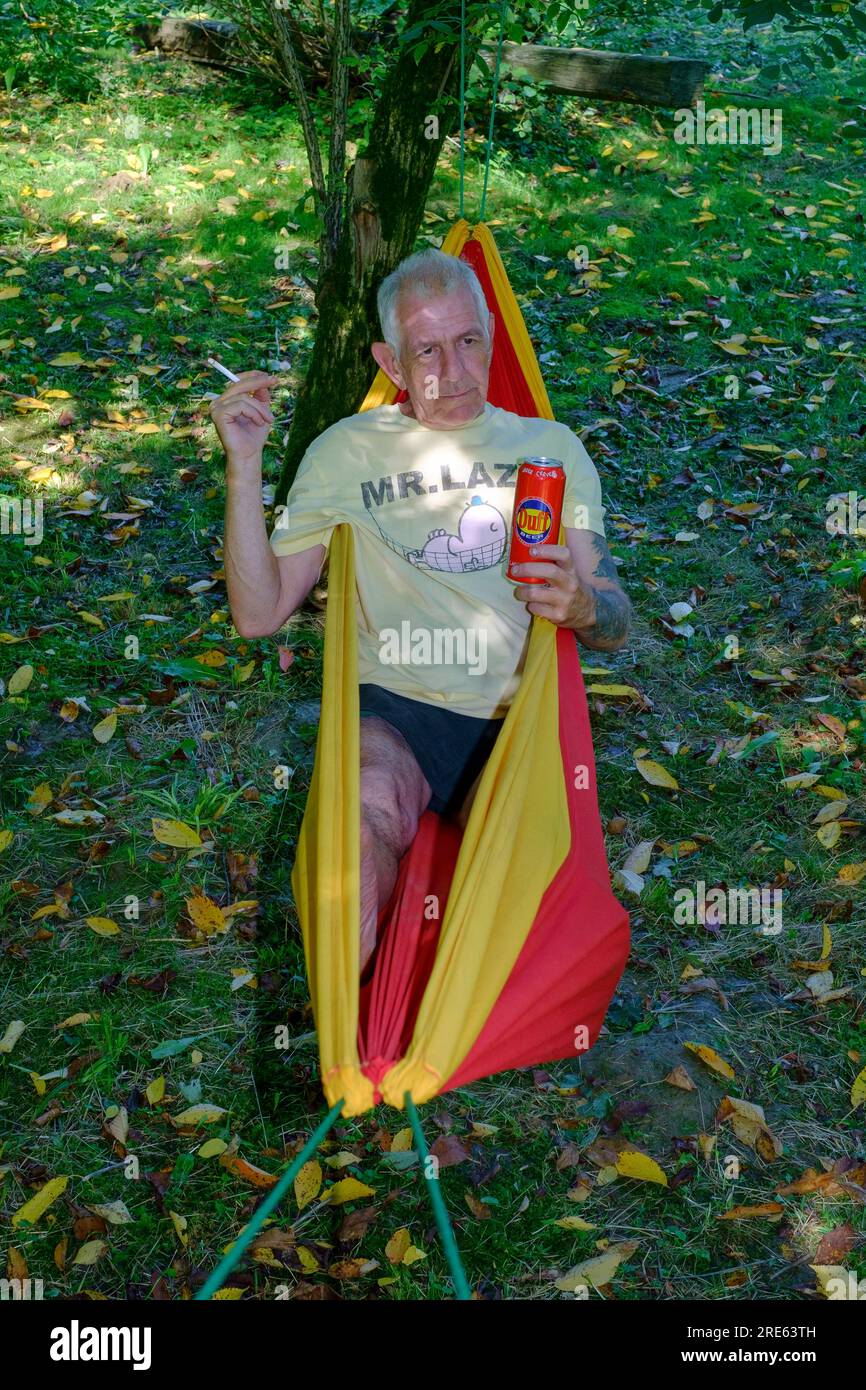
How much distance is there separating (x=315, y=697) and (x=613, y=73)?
12.2 feet

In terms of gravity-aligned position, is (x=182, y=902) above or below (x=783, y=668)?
below

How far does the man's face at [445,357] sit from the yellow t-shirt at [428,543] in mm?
38

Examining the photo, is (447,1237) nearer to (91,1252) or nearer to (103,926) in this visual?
(91,1252)

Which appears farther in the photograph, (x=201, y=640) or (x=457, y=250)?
(x=201, y=640)

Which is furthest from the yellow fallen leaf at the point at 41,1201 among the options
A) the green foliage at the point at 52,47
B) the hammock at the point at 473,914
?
the green foliage at the point at 52,47

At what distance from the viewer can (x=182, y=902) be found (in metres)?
2.70

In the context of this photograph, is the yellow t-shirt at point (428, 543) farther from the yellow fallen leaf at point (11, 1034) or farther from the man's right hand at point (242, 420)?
the yellow fallen leaf at point (11, 1034)

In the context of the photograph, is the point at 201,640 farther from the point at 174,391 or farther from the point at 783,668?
the point at 783,668

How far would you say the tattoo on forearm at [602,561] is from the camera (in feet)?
8.13
